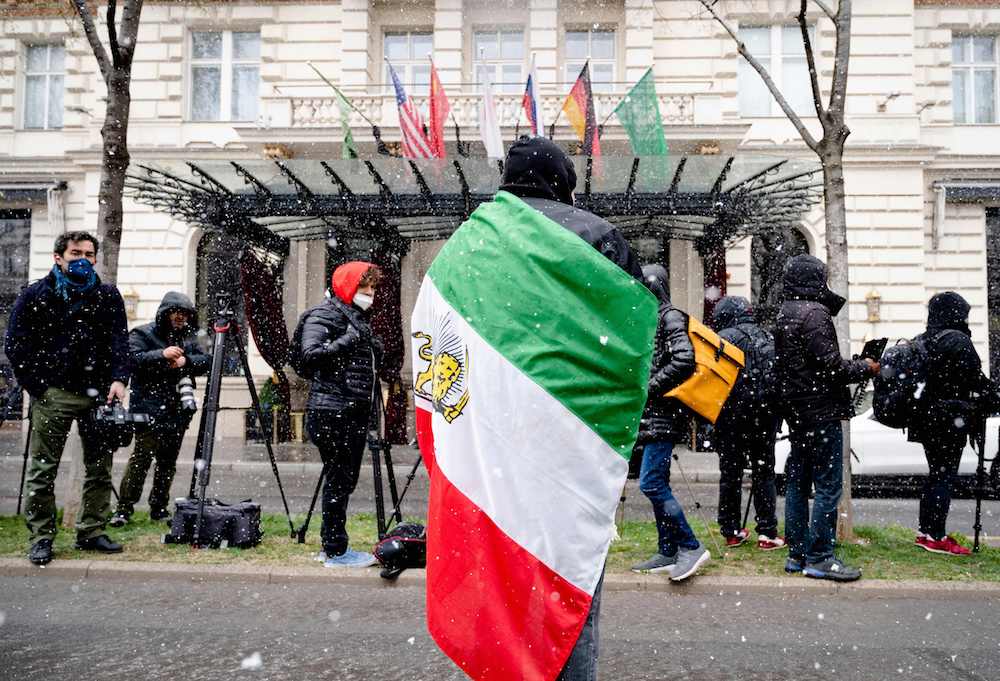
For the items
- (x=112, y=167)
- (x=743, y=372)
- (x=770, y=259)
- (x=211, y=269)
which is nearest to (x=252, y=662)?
(x=743, y=372)

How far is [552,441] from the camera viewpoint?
261cm

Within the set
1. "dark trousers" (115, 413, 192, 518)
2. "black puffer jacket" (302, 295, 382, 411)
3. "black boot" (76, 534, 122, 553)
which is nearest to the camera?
"black puffer jacket" (302, 295, 382, 411)

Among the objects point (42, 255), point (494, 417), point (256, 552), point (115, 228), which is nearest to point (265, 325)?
point (42, 255)

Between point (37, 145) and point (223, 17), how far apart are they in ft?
17.8

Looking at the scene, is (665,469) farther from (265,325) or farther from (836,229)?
(265,325)

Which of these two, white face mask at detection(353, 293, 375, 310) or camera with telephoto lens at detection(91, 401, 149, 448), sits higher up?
white face mask at detection(353, 293, 375, 310)

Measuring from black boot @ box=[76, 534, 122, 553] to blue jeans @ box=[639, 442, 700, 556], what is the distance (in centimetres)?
378

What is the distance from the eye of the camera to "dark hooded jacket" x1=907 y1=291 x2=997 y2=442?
22.1 feet

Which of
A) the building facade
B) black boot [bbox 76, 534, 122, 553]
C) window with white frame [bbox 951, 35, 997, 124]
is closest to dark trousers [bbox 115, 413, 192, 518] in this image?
black boot [bbox 76, 534, 122, 553]

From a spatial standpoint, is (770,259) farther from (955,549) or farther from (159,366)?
(159,366)

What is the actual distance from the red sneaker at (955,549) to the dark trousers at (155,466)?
6.34 meters

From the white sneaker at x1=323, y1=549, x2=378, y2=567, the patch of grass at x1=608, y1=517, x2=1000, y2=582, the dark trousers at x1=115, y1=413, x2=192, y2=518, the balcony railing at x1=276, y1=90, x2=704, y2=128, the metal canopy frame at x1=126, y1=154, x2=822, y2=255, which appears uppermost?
the balcony railing at x1=276, y1=90, x2=704, y2=128

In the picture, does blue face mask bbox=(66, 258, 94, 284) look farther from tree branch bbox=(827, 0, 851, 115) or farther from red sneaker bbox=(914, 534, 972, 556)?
red sneaker bbox=(914, 534, 972, 556)

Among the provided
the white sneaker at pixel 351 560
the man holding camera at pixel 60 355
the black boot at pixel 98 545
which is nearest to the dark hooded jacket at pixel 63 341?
the man holding camera at pixel 60 355
